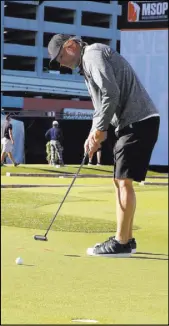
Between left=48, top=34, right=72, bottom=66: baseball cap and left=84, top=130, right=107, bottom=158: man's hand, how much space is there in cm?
30

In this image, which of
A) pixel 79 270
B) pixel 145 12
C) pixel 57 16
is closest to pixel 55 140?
pixel 79 270

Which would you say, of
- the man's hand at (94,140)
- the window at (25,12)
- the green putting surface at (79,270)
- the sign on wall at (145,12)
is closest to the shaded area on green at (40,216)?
the green putting surface at (79,270)

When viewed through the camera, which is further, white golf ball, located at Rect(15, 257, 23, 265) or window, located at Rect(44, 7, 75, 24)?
white golf ball, located at Rect(15, 257, 23, 265)

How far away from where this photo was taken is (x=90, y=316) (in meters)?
5.55

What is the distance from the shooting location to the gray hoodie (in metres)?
2.74

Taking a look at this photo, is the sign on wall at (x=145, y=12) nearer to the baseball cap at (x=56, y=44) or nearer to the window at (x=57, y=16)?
the window at (x=57, y=16)

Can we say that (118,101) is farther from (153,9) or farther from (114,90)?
(153,9)

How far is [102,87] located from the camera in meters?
2.86

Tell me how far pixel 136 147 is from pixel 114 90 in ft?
0.62

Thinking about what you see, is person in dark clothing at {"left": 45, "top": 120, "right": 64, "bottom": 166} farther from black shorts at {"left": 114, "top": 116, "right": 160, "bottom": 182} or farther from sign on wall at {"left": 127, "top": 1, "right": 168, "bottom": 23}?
black shorts at {"left": 114, "top": 116, "right": 160, "bottom": 182}

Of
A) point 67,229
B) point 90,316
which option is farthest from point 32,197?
point 90,316

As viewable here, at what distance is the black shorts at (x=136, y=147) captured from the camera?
2816 mm

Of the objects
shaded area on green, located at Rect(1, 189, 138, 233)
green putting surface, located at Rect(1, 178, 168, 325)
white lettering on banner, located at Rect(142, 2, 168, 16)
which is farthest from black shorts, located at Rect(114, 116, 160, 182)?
shaded area on green, located at Rect(1, 189, 138, 233)

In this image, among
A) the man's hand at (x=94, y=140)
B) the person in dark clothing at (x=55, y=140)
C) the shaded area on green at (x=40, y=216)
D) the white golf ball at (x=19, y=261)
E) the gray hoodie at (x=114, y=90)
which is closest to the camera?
the gray hoodie at (x=114, y=90)
